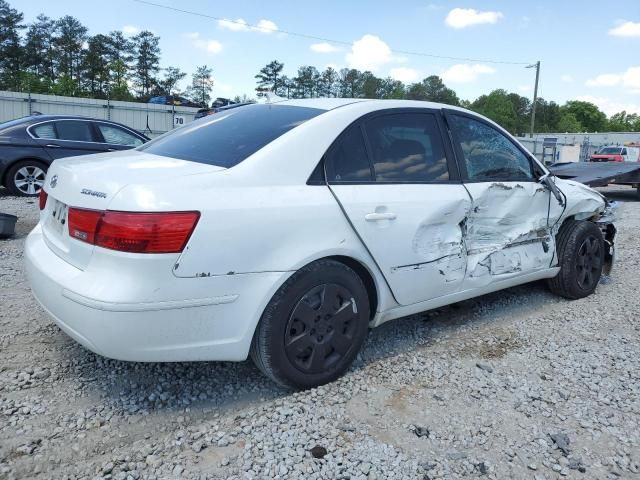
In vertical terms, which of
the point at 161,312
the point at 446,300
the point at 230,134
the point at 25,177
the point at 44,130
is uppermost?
the point at 44,130

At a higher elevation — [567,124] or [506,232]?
[567,124]

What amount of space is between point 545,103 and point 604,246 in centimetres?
10131

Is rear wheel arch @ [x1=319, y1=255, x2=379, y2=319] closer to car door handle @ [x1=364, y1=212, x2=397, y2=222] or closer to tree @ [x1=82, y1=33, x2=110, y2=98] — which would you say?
car door handle @ [x1=364, y1=212, x2=397, y2=222]

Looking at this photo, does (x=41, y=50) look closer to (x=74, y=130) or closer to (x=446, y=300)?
(x=74, y=130)

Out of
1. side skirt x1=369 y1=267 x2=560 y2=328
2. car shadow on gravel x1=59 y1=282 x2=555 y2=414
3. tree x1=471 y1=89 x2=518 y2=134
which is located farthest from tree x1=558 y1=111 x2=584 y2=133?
car shadow on gravel x1=59 y1=282 x2=555 y2=414

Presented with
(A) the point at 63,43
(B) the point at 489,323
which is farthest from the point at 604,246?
(A) the point at 63,43

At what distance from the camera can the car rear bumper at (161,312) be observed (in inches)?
87.4

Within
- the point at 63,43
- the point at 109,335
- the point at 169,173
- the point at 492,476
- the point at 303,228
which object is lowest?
the point at 492,476

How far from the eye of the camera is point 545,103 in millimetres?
95250

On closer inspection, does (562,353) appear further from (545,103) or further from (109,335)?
(545,103)

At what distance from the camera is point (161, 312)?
7.38 feet

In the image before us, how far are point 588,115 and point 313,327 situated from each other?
4837 inches

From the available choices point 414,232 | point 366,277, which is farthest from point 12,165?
point 414,232

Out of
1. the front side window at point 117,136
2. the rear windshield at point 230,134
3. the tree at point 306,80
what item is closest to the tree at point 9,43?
the tree at point 306,80
